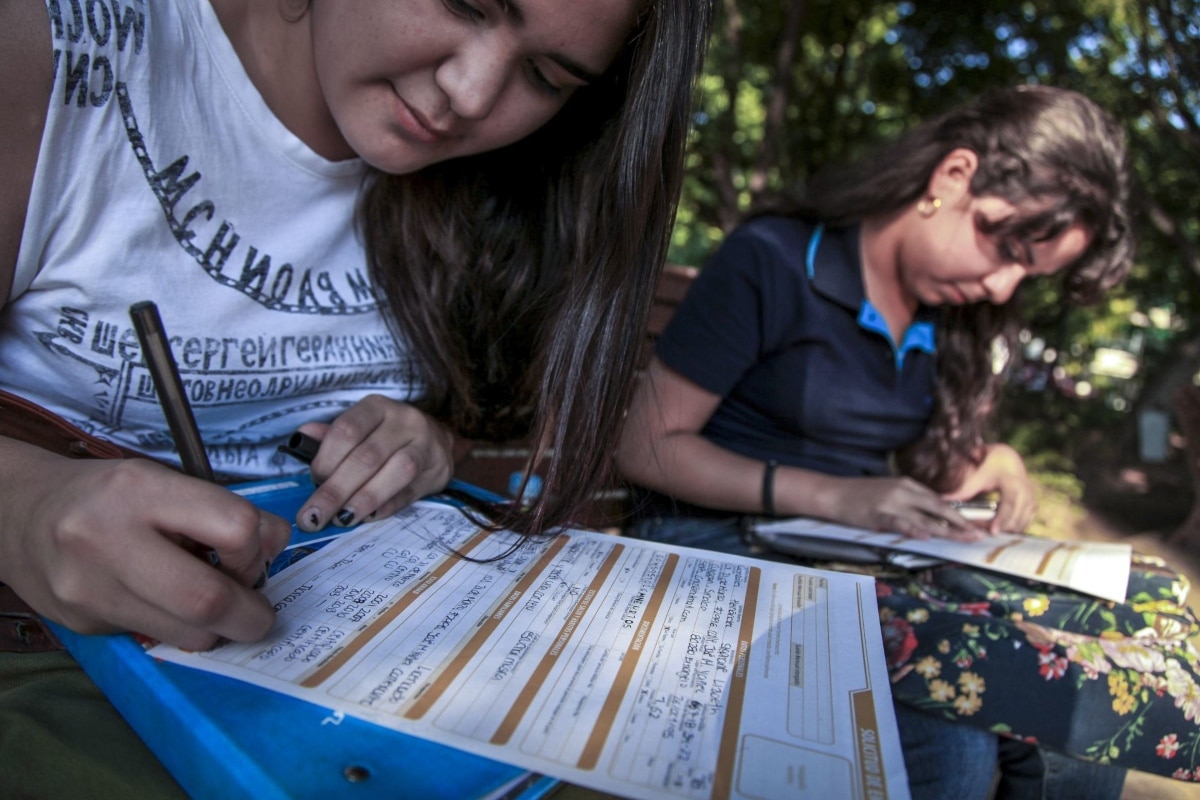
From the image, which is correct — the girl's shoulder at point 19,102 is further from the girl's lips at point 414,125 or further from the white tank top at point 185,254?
the girl's lips at point 414,125

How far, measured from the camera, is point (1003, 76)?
203 inches

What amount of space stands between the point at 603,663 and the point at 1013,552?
94 cm

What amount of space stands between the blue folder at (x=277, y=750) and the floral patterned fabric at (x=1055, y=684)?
0.62 meters

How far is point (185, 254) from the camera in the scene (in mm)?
888

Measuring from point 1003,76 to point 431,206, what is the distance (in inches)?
206

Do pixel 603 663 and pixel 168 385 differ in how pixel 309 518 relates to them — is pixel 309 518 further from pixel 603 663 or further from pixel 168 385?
pixel 603 663

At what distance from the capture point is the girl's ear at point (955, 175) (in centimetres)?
153

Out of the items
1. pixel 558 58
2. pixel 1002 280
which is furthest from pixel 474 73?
pixel 1002 280

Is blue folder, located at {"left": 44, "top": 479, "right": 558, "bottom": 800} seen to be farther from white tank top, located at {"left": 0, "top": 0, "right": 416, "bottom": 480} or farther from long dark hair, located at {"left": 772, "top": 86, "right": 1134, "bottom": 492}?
long dark hair, located at {"left": 772, "top": 86, "right": 1134, "bottom": 492}

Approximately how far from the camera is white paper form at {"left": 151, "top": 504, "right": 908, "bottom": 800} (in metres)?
0.47

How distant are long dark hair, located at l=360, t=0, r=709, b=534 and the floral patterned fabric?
1.45ft

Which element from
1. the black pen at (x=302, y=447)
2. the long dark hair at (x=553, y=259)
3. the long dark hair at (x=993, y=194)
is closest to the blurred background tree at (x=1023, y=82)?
the long dark hair at (x=993, y=194)

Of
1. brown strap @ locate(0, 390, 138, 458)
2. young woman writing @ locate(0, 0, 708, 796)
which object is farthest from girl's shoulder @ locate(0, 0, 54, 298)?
brown strap @ locate(0, 390, 138, 458)

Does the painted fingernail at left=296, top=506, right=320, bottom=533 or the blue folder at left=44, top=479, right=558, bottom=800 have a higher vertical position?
the painted fingernail at left=296, top=506, right=320, bottom=533
